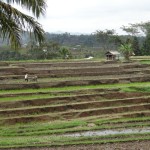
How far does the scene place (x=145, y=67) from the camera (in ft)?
123

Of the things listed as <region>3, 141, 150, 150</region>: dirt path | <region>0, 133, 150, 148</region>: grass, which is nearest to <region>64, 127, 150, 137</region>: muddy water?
<region>0, 133, 150, 148</region>: grass

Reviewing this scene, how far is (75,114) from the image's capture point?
760 inches

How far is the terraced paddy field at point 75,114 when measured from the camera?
14.0 meters

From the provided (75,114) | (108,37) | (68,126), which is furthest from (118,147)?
(108,37)

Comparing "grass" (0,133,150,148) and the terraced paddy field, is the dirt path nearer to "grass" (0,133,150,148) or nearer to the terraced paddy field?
the terraced paddy field

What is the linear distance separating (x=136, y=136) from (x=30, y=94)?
9559 mm

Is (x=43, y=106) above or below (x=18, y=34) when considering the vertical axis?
below

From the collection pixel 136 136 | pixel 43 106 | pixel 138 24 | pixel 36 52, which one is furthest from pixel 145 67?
pixel 138 24

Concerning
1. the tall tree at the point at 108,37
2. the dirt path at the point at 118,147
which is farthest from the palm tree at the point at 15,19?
the tall tree at the point at 108,37

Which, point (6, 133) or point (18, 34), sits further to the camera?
point (6, 133)

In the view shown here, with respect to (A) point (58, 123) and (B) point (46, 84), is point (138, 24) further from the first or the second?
(A) point (58, 123)

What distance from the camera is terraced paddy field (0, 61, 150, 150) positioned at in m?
14.0

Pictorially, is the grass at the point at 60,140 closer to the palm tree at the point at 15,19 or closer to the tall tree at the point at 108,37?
the palm tree at the point at 15,19

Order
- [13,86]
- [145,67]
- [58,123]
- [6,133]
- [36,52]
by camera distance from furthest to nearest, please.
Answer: [36,52] < [145,67] < [13,86] < [58,123] < [6,133]
